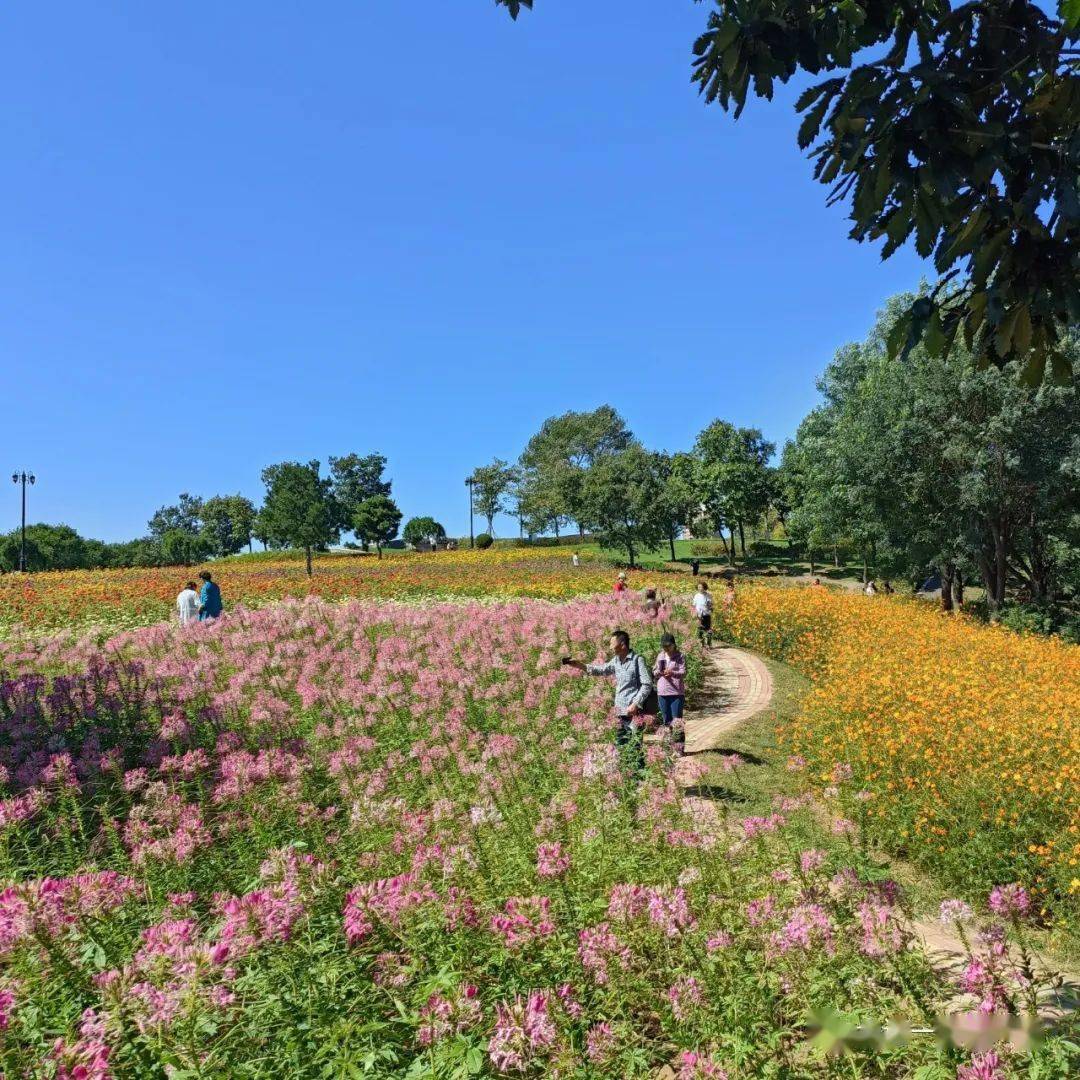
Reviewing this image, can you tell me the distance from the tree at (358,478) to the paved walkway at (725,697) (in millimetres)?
78409

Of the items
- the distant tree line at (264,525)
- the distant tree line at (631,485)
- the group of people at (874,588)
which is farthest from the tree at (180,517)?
the group of people at (874,588)

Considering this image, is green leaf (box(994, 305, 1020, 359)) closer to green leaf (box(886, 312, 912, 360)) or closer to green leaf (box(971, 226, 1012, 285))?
green leaf (box(971, 226, 1012, 285))

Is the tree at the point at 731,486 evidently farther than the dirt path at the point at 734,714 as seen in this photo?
Yes

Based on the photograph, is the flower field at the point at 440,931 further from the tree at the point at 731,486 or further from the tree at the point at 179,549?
the tree at the point at 179,549

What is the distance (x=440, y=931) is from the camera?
331 cm

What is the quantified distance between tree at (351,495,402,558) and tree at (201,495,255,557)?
2795cm

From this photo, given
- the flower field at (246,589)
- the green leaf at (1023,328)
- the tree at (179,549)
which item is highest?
the tree at (179,549)

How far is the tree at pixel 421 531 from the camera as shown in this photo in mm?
97812

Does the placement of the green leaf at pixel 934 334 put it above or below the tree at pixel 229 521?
below

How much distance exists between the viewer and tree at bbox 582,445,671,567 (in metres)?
42.0

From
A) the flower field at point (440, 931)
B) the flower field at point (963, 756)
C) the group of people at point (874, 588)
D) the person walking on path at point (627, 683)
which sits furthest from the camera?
the group of people at point (874, 588)

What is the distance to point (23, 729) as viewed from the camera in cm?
647

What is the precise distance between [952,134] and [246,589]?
24.1m

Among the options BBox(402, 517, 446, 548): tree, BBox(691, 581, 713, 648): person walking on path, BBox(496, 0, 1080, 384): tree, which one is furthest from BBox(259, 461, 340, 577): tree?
BBox(402, 517, 446, 548): tree
